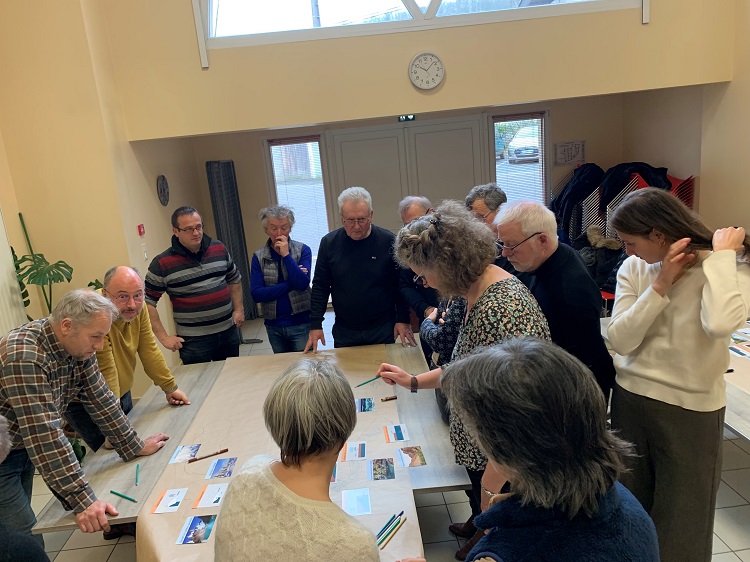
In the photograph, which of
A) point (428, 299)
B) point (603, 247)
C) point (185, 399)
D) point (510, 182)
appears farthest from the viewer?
point (510, 182)

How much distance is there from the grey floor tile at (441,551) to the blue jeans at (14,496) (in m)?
1.65

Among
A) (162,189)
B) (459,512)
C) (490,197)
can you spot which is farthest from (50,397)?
(162,189)

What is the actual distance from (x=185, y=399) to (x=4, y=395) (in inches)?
34.4

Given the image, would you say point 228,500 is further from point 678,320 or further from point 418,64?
point 418,64

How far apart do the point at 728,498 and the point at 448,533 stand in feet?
4.92

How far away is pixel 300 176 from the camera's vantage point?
684 cm

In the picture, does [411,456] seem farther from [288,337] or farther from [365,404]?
[288,337]

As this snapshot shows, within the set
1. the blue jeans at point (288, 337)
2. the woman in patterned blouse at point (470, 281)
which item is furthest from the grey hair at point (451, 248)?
the blue jeans at point (288, 337)

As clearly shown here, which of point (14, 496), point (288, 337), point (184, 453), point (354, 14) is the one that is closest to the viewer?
point (14, 496)

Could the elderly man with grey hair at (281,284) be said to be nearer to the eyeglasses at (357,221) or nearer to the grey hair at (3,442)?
the eyeglasses at (357,221)

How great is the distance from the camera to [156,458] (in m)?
2.29

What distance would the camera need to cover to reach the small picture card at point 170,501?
194cm

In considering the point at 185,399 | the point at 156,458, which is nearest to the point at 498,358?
the point at 156,458

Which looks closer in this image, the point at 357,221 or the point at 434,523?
the point at 434,523
